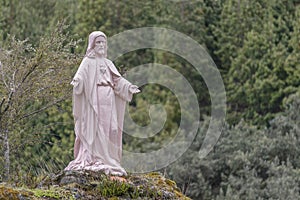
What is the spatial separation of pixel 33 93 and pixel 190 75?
1188cm

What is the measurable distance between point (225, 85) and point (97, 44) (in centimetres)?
1560

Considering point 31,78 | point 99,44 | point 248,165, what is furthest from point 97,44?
point 248,165

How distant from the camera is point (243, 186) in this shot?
83.9 feet

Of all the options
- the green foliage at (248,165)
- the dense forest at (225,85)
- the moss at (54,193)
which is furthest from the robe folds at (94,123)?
the green foliage at (248,165)

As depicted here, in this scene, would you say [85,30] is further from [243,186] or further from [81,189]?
[81,189]

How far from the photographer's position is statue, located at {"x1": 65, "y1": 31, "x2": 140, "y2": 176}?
16062mm

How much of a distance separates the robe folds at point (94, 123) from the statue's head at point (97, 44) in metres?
0.11

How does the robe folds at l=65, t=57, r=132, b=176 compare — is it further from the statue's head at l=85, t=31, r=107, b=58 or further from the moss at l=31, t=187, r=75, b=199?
the moss at l=31, t=187, r=75, b=199

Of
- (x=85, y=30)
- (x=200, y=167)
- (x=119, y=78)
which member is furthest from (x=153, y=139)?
(x=119, y=78)

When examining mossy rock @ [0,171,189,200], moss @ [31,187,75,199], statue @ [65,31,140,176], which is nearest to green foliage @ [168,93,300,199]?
statue @ [65,31,140,176]

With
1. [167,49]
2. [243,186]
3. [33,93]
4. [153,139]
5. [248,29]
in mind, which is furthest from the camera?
[248,29]

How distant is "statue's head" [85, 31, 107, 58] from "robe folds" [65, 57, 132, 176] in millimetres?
108

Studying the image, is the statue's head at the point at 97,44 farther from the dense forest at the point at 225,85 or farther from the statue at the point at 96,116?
the dense forest at the point at 225,85

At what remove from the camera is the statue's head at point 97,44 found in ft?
53.8
